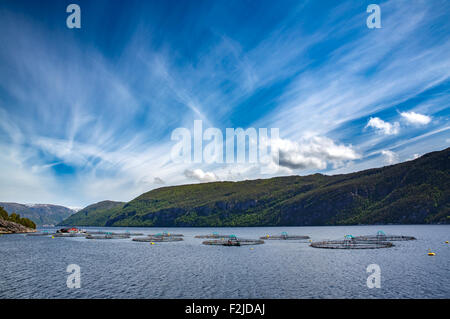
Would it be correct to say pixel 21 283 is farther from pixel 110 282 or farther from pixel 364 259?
pixel 364 259

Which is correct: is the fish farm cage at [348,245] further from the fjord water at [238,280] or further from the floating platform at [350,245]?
the fjord water at [238,280]

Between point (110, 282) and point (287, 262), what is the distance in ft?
149

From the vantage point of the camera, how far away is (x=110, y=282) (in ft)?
179
